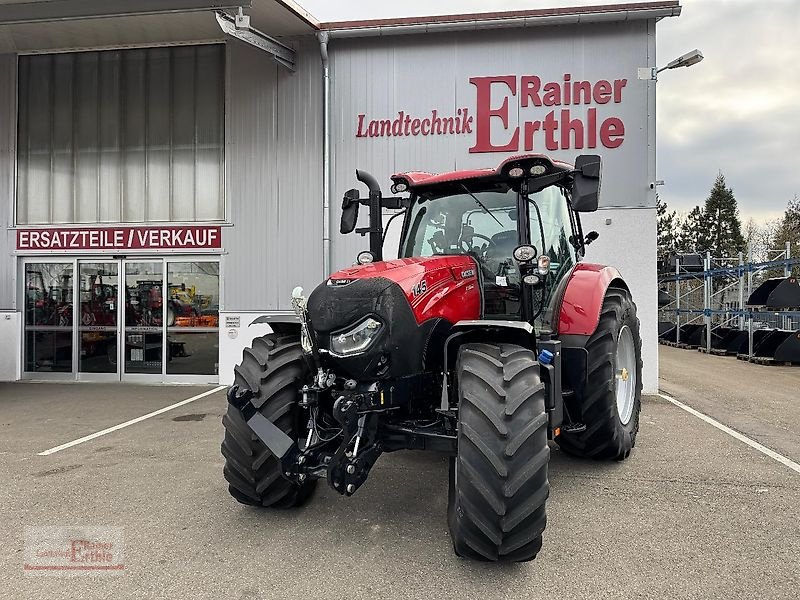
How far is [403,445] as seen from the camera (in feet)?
11.6

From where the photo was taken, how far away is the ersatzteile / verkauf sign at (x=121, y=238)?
32.4ft

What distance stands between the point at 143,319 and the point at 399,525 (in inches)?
314

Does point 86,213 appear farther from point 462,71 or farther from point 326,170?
point 462,71

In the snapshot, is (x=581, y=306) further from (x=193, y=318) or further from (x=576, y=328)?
(x=193, y=318)

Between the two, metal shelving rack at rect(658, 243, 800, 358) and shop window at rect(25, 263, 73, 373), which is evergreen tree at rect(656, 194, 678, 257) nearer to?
metal shelving rack at rect(658, 243, 800, 358)

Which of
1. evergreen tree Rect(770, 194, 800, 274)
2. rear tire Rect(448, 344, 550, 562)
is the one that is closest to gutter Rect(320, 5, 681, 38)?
rear tire Rect(448, 344, 550, 562)

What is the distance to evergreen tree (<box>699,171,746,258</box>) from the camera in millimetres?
47516

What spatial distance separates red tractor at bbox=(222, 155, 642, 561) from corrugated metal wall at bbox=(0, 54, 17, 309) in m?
8.67

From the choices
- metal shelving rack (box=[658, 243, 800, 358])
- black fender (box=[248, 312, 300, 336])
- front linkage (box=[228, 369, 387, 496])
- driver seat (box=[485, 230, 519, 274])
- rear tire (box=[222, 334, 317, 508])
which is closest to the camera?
front linkage (box=[228, 369, 387, 496])

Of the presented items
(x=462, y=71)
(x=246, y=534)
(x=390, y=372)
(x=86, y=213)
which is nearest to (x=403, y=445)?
(x=390, y=372)

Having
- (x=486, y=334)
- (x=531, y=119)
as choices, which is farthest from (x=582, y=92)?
(x=486, y=334)

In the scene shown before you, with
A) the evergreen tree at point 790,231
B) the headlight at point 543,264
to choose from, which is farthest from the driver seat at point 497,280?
the evergreen tree at point 790,231

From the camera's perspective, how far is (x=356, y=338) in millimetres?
3463

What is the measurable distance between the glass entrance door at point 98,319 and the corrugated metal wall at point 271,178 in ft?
7.54
